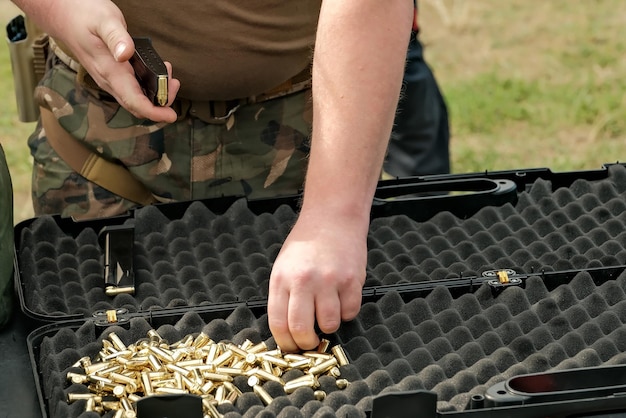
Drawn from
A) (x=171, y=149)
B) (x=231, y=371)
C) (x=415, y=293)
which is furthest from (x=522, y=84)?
(x=231, y=371)

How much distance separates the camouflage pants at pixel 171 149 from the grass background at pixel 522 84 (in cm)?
233

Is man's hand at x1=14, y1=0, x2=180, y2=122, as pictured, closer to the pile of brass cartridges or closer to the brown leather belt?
the brown leather belt

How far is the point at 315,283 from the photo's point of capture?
6.09 ft

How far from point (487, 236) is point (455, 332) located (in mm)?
411

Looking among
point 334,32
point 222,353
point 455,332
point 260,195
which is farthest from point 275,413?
point 260,195

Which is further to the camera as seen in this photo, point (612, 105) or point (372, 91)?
point (612, 105)

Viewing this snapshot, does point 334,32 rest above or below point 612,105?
below

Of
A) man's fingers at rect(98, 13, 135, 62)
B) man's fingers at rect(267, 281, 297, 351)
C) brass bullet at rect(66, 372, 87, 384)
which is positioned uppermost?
man's fingers at rect(98, 13, 135, 62)

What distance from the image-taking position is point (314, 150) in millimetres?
2061

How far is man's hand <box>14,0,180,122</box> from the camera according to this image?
2080mm

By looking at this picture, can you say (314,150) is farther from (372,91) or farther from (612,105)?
(612,105)

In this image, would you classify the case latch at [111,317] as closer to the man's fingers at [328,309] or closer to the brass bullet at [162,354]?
the brass bullet at [162,354]

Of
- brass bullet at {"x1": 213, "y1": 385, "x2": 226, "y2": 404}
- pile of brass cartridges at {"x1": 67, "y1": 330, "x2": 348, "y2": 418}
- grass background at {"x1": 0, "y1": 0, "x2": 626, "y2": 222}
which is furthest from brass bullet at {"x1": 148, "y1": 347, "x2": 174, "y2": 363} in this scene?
grass background at {"x1": 0, "y1": 0, "x2": 626, "y2": 222}

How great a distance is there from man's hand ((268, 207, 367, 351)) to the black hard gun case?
0.28ft
